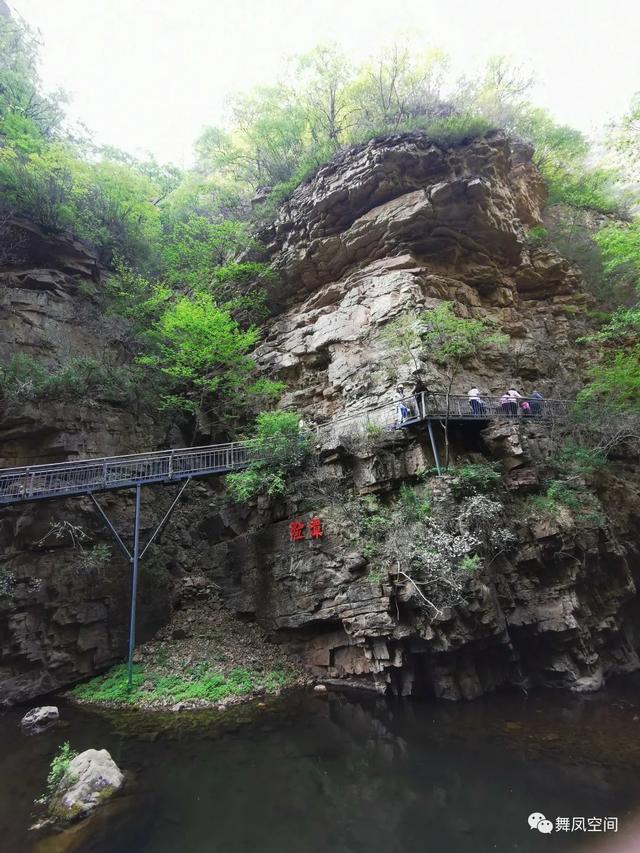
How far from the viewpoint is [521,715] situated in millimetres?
8438

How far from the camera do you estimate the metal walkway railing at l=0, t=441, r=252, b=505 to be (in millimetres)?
11047

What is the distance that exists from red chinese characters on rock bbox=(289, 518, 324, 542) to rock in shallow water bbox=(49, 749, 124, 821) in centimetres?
589

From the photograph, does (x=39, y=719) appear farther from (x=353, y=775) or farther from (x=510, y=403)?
(x=510, y=403)

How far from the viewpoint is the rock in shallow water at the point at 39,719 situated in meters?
8.69

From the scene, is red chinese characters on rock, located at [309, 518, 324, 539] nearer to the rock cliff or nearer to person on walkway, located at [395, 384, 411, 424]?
the rock cliff

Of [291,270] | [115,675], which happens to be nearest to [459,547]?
[115,675]

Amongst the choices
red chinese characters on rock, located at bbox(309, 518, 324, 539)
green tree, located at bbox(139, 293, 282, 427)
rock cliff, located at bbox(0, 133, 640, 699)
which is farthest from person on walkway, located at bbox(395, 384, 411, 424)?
green tree, located at bbox(139, 293, 282, 427)

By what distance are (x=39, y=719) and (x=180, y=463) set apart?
22.9 feet

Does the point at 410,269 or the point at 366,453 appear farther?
the point at 410,269

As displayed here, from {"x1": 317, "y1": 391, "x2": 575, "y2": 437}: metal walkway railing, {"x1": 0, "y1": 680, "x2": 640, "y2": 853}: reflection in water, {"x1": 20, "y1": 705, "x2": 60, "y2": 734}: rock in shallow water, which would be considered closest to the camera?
{"x1": 0, "y1": 680, "x2": 640, "y2": 853}: reflection in water

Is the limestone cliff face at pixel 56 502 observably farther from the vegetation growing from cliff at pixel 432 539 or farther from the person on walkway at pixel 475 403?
the person on walkway at pixel 475 403

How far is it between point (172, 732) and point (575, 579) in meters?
9.54

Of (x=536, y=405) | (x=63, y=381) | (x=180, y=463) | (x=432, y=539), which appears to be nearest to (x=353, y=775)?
(x=432, y=539)

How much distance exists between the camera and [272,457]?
1230 centimetres
